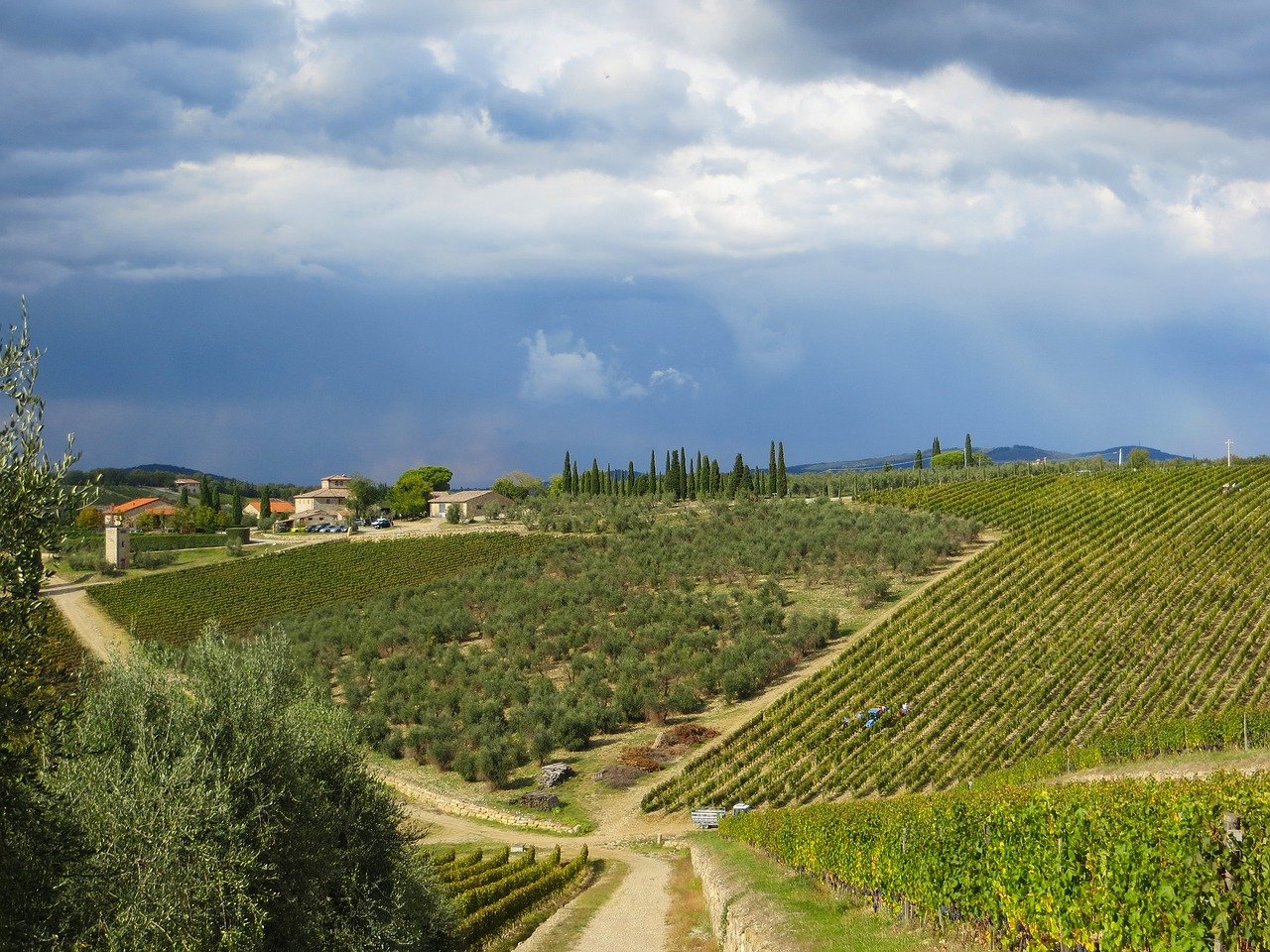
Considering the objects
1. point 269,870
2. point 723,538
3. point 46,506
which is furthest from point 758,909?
point 723,538

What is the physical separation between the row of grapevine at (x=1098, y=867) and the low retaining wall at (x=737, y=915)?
2465 mm

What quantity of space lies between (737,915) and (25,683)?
13576 millimetres

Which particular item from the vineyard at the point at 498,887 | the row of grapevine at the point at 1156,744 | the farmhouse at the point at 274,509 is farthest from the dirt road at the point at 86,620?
the farmhouse at the point at 274,509

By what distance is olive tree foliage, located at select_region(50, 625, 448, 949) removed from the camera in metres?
13.9

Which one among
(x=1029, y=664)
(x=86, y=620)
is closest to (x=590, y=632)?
(x=1029, y=664)

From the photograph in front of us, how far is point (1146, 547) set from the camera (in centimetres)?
7044

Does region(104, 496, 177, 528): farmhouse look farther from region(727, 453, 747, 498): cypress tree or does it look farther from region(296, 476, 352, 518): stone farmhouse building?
region(727, 453, 747, 498): cypress tree

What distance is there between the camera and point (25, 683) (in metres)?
12.0

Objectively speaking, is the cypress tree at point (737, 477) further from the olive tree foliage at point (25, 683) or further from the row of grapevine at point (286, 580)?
the olive tree foliage at point (25, 683)

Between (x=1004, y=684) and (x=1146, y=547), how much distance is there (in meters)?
26.8

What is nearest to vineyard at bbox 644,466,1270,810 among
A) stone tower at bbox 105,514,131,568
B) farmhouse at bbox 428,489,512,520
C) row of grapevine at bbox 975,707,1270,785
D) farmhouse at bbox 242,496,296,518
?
row of grapevine at bbox 975,707,1270,785

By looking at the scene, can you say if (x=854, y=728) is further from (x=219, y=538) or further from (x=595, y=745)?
(x=219, y=538)

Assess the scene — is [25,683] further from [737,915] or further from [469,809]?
[469,809]

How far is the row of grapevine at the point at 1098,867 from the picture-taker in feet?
34.4
